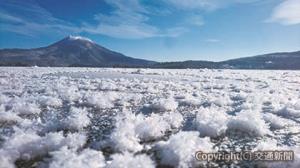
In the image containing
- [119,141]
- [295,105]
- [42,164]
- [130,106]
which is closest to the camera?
[42,164]

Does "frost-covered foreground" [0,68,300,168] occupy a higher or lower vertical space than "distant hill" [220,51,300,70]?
lower

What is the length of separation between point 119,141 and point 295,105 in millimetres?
9849

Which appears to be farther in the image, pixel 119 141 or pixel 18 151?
pixel 119 141

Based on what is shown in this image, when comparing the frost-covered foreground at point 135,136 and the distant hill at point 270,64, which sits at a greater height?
the distant hill at point 270,64

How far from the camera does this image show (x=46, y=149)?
7410mm

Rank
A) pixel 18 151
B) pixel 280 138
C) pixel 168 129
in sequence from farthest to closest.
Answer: pixel 168 129 < pixel 280 138 < pixel 18 151

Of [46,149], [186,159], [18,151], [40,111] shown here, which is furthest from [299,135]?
[40,111]

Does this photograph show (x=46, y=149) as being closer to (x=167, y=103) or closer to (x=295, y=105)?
(x=167, y=103)

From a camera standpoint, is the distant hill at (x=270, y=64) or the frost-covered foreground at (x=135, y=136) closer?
the frost-covered foreground at (x=135, y=136)

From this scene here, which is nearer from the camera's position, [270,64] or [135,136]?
[135,136]

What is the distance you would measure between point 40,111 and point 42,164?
6953mm

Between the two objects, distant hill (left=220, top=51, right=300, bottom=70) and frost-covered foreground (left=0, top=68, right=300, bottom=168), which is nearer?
frost-covered foreground (left=0, top=68, right=300, bottom=168)

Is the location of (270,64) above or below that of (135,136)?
above

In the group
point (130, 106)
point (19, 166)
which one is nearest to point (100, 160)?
point (19, 166)
